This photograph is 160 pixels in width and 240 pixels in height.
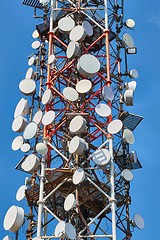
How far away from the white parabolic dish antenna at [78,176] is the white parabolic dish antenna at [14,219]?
259 centimetres

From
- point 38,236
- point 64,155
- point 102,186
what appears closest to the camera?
point 38,236

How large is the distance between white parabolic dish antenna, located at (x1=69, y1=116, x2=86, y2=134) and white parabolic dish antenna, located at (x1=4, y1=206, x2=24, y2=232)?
3.64 meters

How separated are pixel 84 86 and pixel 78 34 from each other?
2485 millimetres

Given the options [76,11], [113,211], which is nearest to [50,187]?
[113,211]

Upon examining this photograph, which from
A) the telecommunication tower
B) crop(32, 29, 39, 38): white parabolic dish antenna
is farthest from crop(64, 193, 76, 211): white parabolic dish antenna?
crop(32, 29, 39, 38): white parabolic dish antenna

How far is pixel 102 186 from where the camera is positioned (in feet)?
81.4

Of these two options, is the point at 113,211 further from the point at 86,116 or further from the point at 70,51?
the point at 70,51

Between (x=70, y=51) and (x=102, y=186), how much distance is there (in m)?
5.87

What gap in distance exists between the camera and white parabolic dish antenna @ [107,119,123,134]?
82.9ft

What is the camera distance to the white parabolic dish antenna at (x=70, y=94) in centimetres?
2566

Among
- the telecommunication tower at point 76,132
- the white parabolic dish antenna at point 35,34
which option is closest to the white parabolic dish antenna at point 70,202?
the telecommunication tower at point 76,132

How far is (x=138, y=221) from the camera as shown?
84.5 ft

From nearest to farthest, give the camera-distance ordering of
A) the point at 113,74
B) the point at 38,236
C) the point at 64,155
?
1. the point at 38,236
2. the point at 64,155
3. the point at 113,74

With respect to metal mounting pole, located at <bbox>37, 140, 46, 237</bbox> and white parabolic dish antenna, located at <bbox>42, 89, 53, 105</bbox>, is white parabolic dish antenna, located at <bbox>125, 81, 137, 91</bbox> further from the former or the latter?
metal mounting pole, located at <bbox>37, 140, 46, 237</bbox>
